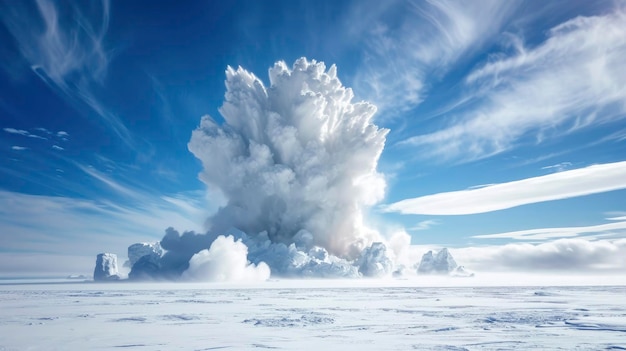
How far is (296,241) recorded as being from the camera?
3634 inches

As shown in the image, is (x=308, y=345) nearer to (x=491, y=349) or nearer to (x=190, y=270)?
(x=491, y=349)

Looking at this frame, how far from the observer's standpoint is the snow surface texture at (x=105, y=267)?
93.0 metres

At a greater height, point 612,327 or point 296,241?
point 296,241

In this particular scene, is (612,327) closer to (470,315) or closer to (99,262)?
(470,315)

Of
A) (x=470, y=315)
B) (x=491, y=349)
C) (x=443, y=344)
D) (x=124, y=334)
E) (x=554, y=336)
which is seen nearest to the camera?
(x=491, y=349)

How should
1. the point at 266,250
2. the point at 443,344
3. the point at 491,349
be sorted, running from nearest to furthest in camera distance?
the point at 491,349 < the point at 443,344 < the point at 266,250

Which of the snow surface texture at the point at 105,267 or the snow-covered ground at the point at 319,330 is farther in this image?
the snow surface texture at the point at 105,267

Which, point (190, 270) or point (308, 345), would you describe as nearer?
point (308, 345)

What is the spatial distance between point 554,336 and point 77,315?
28641mm

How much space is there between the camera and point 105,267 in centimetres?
9344

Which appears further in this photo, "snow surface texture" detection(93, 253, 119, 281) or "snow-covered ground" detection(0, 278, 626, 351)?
"snow surface texture" detection(93, 253, 119, 281)

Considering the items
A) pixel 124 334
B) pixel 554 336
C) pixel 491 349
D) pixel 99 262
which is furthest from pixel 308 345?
pixel 99 262

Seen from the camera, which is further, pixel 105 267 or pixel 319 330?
pixel 105 267

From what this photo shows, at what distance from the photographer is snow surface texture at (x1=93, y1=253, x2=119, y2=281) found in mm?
93000
